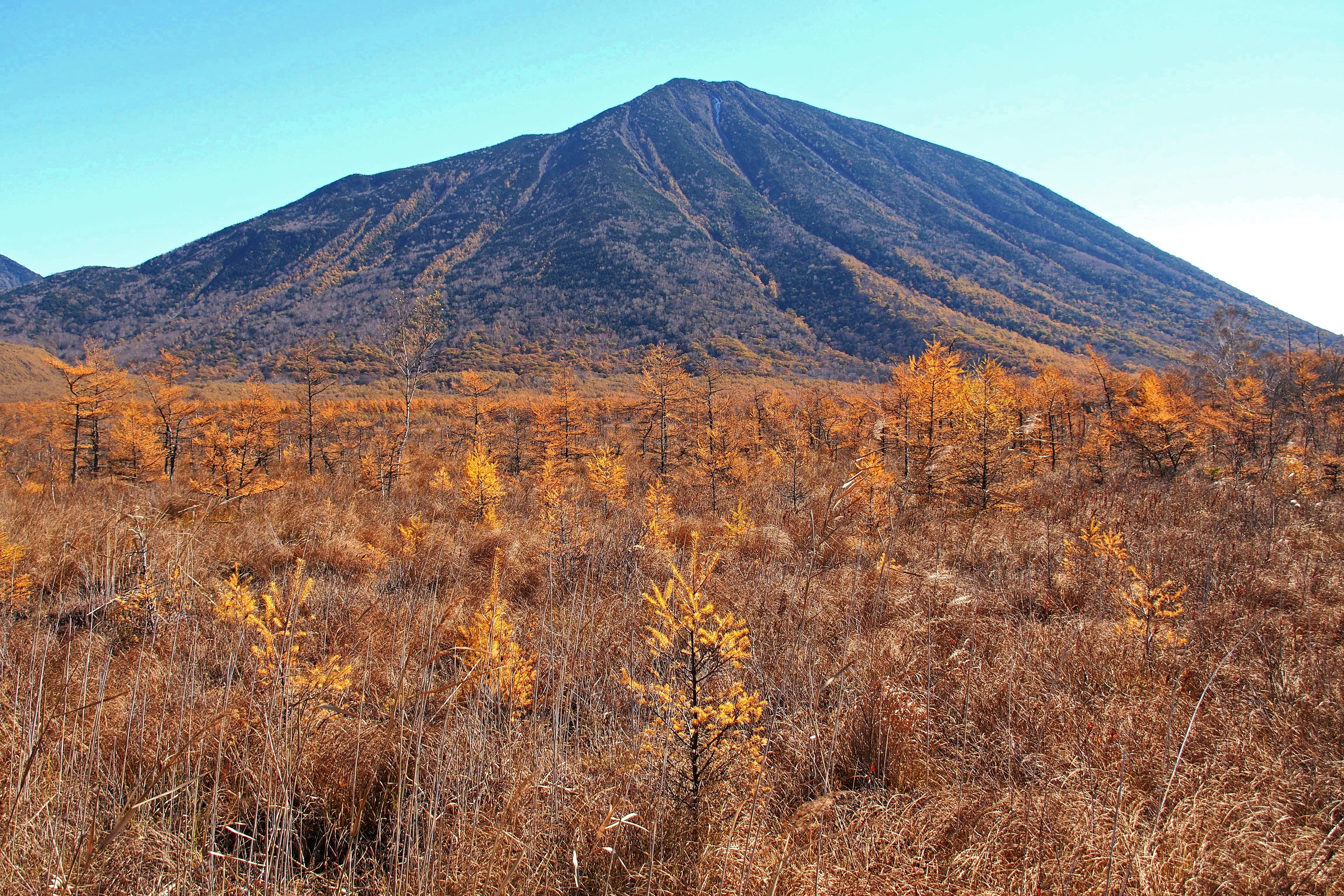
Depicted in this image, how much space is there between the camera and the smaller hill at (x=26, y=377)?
49219 millimetres

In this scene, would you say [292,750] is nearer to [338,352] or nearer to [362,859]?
[362,859]

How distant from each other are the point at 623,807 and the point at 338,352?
243ft

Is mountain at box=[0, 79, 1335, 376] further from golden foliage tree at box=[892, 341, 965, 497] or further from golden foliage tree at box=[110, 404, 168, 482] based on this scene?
golden foliage tree at box=[110, 404, 168, 482]

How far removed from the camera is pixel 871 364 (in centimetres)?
6344

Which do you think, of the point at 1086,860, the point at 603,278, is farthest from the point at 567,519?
the point at 603,278

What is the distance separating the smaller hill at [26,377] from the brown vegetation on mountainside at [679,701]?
60.3 meters

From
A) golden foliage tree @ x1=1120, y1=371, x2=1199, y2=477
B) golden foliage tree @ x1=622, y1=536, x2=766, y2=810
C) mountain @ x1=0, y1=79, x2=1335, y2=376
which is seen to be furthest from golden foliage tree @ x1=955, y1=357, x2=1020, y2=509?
mountain @ x1=0, y1=79, x2=1335, y2=376

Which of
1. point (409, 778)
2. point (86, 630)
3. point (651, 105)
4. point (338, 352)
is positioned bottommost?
point (86, 630)

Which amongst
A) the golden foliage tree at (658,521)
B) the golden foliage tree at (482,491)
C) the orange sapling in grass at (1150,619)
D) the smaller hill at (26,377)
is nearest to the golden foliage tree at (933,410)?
the golden foliage tree at (658,521)

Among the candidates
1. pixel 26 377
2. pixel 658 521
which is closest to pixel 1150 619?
pixel 658 521

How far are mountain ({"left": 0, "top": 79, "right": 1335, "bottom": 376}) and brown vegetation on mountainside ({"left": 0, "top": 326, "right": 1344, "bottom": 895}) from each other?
165ft

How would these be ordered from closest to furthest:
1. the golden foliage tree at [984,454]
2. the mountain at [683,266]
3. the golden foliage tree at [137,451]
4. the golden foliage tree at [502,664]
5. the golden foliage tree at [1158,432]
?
1. the golden foliage tree at [502,664]
2. the golden foliage tree at [984,454]
3. the golden foliage tree at [1158,432]
4. the golden foliage tree at [137,451]
5. the mountain at [683,266]

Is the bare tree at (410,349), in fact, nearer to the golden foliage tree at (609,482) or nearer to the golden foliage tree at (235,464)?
the golden foliage tree at (235,464)

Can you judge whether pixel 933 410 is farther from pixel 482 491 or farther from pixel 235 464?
pixel 235 464
